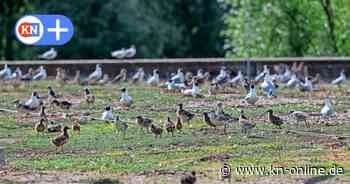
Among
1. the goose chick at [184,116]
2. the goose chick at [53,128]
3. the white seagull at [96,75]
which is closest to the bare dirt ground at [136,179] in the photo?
the goose chick at [53,128]

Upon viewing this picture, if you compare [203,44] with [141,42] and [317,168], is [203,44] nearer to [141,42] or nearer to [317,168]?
[141,42]

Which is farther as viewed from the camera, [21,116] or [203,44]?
[203,44]

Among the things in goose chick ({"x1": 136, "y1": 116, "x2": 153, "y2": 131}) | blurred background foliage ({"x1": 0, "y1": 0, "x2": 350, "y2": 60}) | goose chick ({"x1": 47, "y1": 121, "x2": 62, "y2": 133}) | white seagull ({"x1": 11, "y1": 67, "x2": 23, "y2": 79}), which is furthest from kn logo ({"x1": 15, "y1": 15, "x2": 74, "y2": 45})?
blurred background foliage ({"x1": 0, "y1": 0, "x2": 350, "y2": 60})

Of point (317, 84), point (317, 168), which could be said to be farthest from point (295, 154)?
point (317, 84)

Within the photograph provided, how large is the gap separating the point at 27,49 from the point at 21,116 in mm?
35680

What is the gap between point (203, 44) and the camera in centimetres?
7212

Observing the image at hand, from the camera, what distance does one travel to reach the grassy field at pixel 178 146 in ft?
59.3

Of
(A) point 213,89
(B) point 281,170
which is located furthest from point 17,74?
(B) point 281,170

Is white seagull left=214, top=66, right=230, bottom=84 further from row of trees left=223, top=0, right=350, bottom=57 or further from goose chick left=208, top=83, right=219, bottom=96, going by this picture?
row of trees left=223, top=0, right=350, bottom=57

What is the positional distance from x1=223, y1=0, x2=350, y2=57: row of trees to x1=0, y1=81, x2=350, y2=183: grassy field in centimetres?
2248

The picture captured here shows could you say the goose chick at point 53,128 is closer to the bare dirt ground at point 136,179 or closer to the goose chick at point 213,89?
the bare dirt ground at point 136,179

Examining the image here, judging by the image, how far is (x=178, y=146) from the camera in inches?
818

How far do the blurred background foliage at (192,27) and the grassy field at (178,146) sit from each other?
896 inches

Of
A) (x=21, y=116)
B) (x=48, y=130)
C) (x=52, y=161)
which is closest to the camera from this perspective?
(x=52, y=161)
